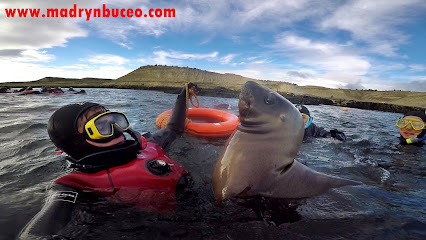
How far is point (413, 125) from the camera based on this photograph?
8.79m

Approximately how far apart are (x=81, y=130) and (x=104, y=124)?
28 centimetres

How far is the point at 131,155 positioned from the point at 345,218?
286 cm

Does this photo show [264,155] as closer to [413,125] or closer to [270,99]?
[270,99]

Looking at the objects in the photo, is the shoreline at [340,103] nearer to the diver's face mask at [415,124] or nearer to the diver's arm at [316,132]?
the diver's arm at [316,132]

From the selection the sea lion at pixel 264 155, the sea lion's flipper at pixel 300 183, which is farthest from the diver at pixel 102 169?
the sea lion's flipper at pixel 300 183

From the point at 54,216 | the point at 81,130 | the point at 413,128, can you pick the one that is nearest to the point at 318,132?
the point at 413,128

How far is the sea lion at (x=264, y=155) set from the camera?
3.55 m

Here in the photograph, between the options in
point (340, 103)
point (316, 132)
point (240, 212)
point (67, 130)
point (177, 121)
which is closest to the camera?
point (67, 130)

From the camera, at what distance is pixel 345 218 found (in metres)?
3.39

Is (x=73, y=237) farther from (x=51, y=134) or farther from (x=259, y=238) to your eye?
(x=259, y=238)

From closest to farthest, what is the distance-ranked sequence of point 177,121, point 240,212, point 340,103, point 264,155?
point 240,212, point 264,155, point 177,121, point 340,103

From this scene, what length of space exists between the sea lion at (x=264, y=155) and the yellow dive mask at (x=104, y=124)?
1.47 meters

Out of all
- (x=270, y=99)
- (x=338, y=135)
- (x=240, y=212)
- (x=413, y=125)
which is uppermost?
(x=270, y=99)

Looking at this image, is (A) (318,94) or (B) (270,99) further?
(A) (318,94)
